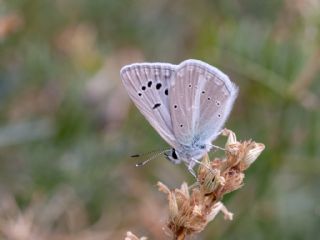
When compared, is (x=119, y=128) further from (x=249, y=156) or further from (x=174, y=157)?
(x=249, y=156)

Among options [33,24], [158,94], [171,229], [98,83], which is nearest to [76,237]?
[98,83]

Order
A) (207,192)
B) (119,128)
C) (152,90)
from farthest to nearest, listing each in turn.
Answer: (119,128) < (152,90) < (207,192)

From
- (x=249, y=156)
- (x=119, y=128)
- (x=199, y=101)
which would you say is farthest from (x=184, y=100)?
(x=119, y=128)

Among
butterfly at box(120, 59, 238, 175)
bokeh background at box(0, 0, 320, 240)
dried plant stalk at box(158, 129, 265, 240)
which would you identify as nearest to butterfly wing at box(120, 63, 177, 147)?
butterfly at box(120, 59, 238, 175)

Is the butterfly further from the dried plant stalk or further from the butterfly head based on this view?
the dried plant stalk

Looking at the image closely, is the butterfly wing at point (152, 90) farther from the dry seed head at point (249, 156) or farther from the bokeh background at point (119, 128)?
the bokeh background at point (119, 128)

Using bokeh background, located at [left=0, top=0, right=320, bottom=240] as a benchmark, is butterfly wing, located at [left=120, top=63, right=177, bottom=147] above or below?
above
